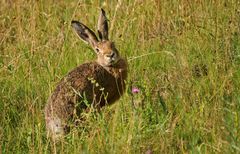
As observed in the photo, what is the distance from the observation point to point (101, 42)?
19.6ft

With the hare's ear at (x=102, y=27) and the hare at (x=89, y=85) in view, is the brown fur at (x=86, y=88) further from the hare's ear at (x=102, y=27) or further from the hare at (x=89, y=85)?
the hare's ear at (x=102, y=27)

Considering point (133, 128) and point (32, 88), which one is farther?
point (32, 88)

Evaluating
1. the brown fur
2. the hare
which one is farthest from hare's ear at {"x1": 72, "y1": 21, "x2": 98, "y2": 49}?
the brown fur

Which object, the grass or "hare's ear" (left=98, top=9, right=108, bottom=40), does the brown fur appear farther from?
"hare's ear" (left=98, top=9, right=108, bottom=40)

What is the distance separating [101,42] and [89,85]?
21.1 inches

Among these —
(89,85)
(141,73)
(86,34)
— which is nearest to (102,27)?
(86,34)

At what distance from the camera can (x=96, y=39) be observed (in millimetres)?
6031

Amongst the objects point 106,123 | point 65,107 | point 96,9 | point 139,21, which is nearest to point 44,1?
point 96,9

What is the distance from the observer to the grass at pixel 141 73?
4488 millimetres

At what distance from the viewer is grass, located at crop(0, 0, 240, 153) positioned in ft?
14.7

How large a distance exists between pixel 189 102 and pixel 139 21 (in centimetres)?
189

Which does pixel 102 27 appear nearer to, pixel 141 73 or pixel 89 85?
pixel 141 73

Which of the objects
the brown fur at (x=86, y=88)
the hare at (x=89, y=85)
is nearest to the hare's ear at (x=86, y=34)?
the hare at (x=89, y=85)

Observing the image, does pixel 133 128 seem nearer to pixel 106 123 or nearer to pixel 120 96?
pixel 106 123
